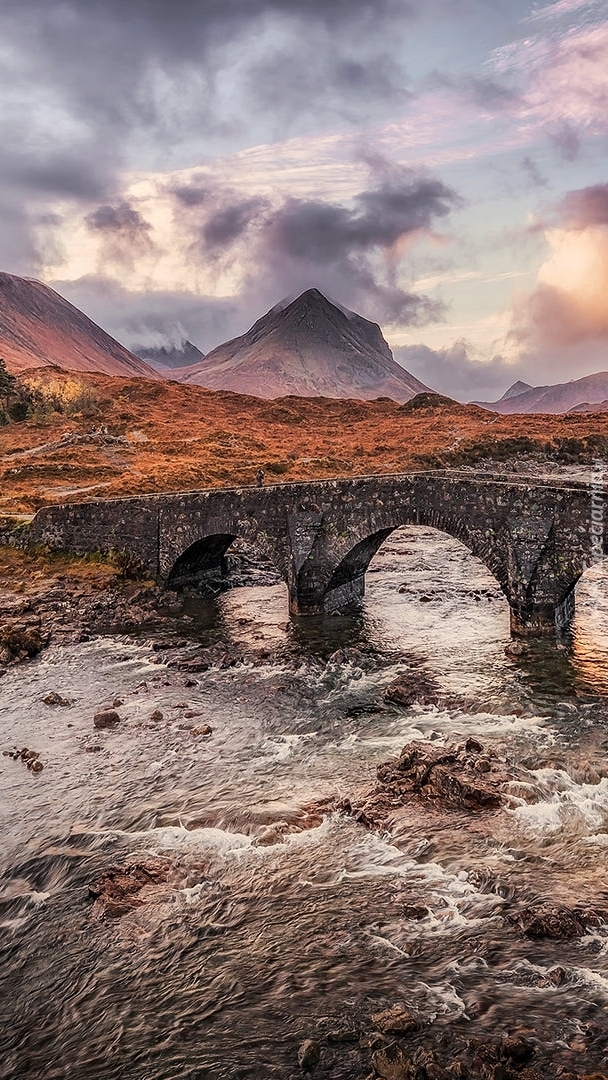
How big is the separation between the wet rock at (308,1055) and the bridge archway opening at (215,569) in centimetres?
2024

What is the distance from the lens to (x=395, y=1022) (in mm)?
9219

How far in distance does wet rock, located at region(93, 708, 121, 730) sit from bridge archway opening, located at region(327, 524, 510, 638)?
10929 millimetres

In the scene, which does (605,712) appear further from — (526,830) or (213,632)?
(213,632)

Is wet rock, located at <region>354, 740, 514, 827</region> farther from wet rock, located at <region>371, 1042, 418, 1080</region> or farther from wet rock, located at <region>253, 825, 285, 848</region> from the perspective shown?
wet rock, located at <region>371, 1042, 418, 1080</region>

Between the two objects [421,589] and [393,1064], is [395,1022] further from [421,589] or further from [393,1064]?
[421,589]

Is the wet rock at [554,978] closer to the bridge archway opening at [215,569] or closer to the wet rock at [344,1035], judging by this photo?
the wet rock at [344,1035]

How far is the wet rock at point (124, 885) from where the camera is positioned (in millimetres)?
11953

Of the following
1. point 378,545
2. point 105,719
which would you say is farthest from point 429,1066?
point 378,545

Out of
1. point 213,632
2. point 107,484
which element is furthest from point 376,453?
point 213,632

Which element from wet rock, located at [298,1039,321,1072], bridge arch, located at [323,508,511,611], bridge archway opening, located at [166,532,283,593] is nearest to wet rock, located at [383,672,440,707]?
bridge arch, located at [323,508,511,611]

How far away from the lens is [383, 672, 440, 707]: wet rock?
1970 cm

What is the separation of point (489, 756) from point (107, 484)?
134 ft

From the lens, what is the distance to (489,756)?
16.1 metres

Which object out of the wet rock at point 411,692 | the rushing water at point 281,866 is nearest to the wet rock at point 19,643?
the rushing water at point 281,866
